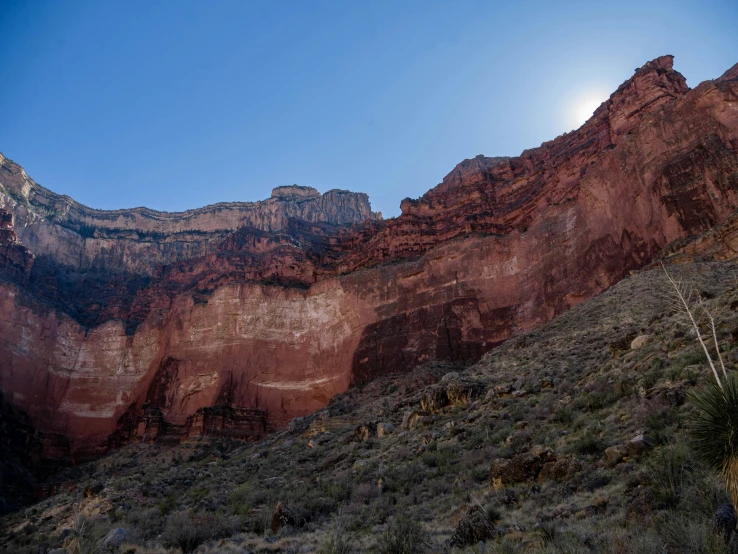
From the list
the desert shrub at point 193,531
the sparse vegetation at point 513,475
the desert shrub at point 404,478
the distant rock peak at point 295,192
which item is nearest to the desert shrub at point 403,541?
the sparse vegetation at point 513,475

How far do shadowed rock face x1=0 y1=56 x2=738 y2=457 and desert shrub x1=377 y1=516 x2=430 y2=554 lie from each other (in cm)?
2754

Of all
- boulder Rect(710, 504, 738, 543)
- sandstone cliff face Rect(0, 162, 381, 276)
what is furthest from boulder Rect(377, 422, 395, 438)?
sandstone cliff face Rect(0, 162, 381, 276)

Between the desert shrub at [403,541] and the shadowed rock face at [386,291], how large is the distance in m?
27.5

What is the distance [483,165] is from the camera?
3738 inches

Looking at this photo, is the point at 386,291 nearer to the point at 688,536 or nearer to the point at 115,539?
the point at 115,539

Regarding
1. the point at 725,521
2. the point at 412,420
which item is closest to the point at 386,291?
the point at 412,420

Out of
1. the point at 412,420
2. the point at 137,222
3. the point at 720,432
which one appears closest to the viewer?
the point at 720,432

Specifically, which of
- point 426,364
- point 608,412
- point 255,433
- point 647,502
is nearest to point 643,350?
point 608,412

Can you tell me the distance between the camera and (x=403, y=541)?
28.4ft

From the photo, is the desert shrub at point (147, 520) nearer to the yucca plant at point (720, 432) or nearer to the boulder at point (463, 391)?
the boulder at point (463, 391)

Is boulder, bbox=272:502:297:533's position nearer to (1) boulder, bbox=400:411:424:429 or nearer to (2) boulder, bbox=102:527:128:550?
(2) boulder, bbox=102:527:128:550

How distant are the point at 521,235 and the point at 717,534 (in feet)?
125

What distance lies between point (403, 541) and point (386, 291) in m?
37.9

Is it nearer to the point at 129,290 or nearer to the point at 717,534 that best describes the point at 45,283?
the point at 129,290
